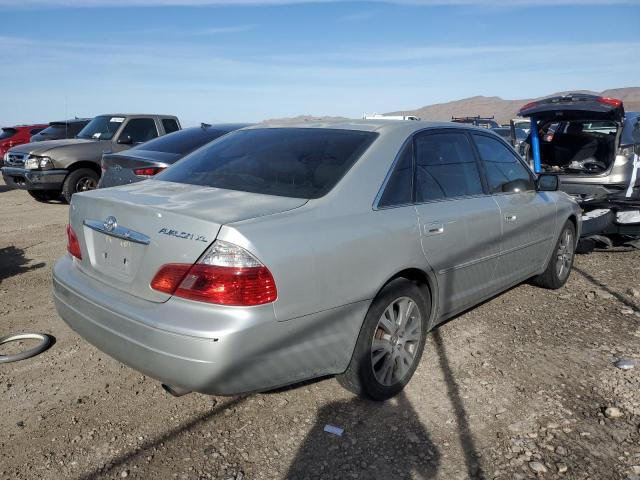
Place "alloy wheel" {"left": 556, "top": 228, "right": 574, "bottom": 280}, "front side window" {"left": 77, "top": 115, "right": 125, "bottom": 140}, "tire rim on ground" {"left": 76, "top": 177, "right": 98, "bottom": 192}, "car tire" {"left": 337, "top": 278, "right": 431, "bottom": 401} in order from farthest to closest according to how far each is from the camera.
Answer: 1. "front side window" {"left": 77, "top": 115, "right": 125, "bottom": 140}
2. "tire rim on ground" {"left": 76, "top": 177, "right": 98, "bottom": 192}
3. "alloy wheel" {"left": 556, "top": 228, "right": 574, "bottom": 280}
4. "car tire" {"left": 337, "top": 278, "right": 431, "bottom": 401}

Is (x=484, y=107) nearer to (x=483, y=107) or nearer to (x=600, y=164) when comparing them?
(x=483, y=107)

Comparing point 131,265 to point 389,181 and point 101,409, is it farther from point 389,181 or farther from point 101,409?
point 389,181

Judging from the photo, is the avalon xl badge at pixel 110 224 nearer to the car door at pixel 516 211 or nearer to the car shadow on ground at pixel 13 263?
the car door at pixel 516 211

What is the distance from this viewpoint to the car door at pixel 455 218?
348 cm

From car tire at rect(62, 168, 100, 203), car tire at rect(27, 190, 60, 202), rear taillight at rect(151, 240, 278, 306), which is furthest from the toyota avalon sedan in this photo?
car tire at rect(27, 190, 60, 202)

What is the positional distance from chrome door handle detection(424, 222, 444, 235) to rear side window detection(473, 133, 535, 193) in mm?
963

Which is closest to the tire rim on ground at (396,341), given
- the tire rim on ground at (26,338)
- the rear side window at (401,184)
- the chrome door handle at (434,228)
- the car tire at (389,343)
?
the car tire at (389,343)

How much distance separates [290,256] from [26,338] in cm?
253

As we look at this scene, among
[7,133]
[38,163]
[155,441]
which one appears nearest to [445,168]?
[155,441]

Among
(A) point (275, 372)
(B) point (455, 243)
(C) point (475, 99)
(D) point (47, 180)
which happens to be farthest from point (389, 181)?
(C) point (475, 99)

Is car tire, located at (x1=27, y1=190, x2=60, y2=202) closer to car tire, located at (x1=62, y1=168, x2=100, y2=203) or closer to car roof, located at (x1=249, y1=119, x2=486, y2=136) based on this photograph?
car tire, located at (x1=62, y1=168, x2=100, y2=203)

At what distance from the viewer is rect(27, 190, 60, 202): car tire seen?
10508mm

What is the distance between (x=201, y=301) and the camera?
2.50 m

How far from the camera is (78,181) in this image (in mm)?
10250
